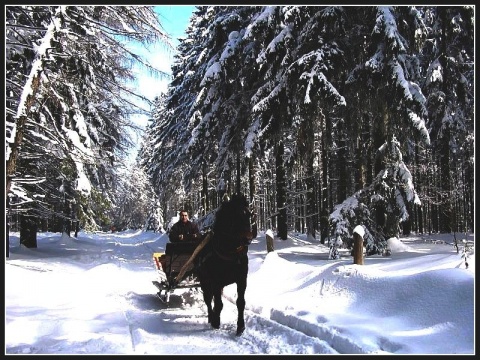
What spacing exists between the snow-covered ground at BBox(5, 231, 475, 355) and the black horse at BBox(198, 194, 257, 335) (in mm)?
512

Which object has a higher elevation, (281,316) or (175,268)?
(175,268)

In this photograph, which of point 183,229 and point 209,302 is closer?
point 209,302

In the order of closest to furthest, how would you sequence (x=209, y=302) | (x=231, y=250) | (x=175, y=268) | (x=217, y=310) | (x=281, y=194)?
(x=231, y=250) < (x=217, y=310) < (x=209, y=302) < (x=175, y=268) < (x=281, y=194)

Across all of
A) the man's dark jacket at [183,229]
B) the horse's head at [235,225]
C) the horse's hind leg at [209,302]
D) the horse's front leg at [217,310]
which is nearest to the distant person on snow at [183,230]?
the man's dark jacket at [183,229]

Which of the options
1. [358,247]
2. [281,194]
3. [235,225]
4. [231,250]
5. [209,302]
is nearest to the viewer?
[235,225]

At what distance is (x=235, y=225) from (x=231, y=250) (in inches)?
16.5

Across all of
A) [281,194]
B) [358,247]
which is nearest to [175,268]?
[358,247]

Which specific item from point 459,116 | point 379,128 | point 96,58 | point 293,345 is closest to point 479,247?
point 293,345

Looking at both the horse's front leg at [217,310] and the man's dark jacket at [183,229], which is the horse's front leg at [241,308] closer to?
the horse's front leg at [217,310]

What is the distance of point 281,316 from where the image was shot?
7.22m

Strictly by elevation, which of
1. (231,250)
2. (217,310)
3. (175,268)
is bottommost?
(217,310)

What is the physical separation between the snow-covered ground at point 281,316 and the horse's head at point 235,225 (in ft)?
4.30

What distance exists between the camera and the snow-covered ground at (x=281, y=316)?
5.25 metres

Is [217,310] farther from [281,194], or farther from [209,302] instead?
[281,194]
